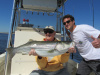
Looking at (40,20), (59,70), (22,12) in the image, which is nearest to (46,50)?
(59,70)

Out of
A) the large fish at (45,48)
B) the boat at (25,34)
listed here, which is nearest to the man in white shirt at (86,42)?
the large fish at (45,48)

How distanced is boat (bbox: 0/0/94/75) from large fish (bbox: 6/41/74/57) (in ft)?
1.05

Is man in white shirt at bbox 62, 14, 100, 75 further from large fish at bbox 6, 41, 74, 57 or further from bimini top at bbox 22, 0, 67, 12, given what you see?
bimini top at bbox 22, 0, 67, 12

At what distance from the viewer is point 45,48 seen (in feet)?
8.52

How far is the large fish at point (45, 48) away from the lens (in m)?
2.54

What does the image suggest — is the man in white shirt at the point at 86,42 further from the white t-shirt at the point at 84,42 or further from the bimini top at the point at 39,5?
the bimini top at the point at 39,5

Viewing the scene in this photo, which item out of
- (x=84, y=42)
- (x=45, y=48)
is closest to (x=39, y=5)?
(x=45, y=48)

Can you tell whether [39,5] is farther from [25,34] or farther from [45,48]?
[45,48]

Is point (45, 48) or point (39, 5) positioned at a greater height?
point (39, 5)

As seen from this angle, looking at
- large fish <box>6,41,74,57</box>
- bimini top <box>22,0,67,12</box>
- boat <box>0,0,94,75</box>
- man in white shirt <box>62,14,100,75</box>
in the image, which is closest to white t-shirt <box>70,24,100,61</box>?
man in white shirt <box>62,14,100,75</box>

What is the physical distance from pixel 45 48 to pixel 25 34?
4.82ft

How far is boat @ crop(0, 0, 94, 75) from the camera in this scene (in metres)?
3.63

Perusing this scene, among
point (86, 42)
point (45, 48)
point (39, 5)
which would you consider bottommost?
point (45, 48)

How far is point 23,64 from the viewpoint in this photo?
3721mm
